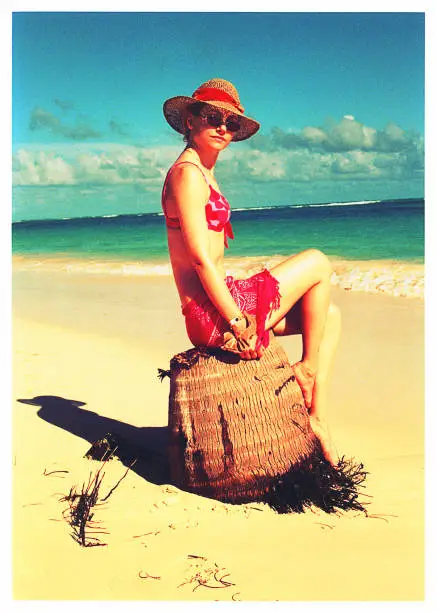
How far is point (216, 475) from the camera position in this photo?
3111mm

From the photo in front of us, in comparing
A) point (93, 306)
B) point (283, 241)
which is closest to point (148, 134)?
point (93, 306)

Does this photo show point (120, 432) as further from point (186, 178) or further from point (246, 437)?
point (186, 178)

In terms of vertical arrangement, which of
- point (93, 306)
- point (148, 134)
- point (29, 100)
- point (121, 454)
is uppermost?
point (148, 134)

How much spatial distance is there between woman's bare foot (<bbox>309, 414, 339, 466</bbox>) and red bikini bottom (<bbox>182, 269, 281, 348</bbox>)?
494mm

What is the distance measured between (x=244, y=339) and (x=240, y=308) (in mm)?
184

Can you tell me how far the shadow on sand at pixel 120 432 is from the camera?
11.6 feet

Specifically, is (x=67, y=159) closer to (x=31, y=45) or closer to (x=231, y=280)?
(x=31, y=45)

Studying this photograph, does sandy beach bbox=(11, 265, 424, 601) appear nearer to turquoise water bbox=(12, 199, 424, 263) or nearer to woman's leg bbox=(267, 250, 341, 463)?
woman's leg bbox=(267, 250, 341, 463)

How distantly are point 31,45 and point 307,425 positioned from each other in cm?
240

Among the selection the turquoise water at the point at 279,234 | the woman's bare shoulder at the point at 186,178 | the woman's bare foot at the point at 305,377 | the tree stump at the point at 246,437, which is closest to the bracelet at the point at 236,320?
the tree stump at the point at 246,437

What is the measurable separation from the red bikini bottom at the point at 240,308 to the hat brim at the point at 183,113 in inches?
29.8

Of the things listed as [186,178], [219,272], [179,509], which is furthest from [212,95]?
[179,509]

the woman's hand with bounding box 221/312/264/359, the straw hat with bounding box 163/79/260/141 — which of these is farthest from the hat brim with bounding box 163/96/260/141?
the woman's hand with bounding box 221/312/264/359

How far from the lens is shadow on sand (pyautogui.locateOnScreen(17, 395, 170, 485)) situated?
11.6 feet
